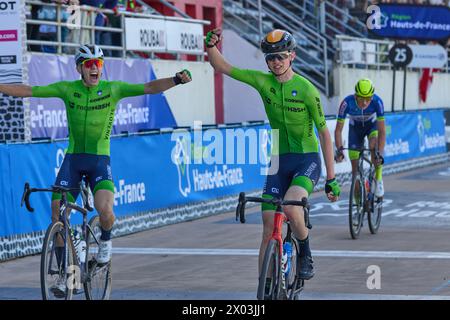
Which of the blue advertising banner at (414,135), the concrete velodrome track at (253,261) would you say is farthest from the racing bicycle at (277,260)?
the blue advertising banner at (414,135)

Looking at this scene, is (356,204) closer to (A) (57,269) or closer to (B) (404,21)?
(A) (57,269)

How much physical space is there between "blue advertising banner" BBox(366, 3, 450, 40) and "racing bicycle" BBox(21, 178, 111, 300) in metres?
22.4

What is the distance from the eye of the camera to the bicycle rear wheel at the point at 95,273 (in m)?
10.4

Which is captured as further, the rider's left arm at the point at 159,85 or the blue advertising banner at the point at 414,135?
the blue advertising banner at the point at 414,135

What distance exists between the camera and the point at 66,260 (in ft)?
32.6

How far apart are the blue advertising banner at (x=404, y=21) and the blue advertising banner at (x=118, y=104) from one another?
32.1 ft

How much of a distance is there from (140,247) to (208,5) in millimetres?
18618

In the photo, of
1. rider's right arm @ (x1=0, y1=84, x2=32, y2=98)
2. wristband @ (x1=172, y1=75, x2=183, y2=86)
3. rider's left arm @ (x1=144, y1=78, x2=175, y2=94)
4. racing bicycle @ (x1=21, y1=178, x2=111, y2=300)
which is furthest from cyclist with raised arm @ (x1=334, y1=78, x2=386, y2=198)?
rider's right arm @ (x1=0, y1=84, x2=32, y2=98)

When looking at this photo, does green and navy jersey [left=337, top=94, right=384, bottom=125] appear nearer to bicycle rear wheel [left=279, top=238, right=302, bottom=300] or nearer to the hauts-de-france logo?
the hauts-de-france logo

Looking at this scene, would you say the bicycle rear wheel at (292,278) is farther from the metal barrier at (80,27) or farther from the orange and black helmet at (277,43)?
the metal barrier at (80,27)

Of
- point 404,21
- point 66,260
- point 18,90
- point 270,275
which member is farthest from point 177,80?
point 404,21

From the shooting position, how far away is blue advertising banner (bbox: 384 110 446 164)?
26459mm

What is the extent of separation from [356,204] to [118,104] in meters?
7.12
